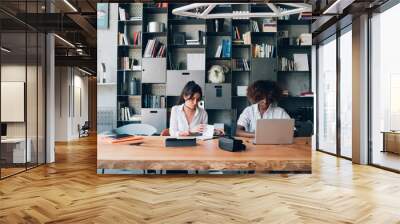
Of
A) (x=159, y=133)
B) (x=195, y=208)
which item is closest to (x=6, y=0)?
(x=159, y=133)

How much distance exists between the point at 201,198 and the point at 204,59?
74.3 inches

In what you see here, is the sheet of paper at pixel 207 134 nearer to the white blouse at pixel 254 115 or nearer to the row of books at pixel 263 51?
the white blouse at pixel 254 115

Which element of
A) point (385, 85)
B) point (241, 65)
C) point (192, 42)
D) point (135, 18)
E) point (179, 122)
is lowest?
point (179, 122)

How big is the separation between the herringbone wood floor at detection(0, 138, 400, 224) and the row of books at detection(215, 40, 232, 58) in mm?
1686

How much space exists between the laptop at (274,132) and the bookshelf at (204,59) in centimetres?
20

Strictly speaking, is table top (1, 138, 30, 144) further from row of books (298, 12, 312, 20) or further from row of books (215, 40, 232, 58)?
row of books (298, 12, 312, 20)

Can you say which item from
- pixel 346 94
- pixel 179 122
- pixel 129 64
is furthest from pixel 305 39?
pixel 346 94

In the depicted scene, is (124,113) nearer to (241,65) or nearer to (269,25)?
(241,65)

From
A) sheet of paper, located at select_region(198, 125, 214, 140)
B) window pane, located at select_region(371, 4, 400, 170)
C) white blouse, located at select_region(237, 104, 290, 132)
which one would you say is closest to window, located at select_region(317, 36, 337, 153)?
window pane, located at select_region(371, 4, 400, 170)

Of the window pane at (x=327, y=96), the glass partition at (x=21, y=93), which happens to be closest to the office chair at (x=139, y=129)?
the glass partition at (x=21, y=93)

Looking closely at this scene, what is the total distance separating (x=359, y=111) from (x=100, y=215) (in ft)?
17.1

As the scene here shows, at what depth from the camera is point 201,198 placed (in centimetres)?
406

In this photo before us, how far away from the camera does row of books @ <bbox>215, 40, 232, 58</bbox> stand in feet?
16.5

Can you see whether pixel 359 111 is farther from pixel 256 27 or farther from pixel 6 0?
pixel 6 0
